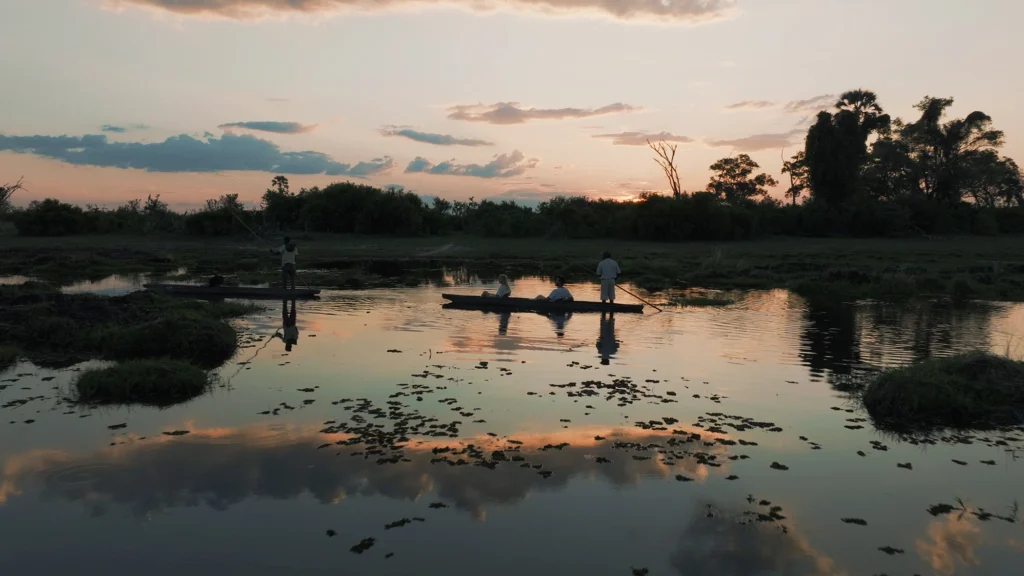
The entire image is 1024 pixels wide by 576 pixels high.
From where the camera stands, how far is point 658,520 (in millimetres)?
7273

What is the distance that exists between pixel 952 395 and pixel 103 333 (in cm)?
1665

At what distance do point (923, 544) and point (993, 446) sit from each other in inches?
153

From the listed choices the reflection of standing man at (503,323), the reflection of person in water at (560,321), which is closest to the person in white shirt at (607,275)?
the reflection of person in water at (560,321)

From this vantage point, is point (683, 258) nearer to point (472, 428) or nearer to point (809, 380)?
point (809, 380)

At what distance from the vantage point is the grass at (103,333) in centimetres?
1497

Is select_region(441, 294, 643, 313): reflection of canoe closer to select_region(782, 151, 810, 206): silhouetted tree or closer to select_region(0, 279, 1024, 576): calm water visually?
select_region(0, 279, 1024, 576): calm water

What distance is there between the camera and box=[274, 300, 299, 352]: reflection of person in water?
56.4 feet

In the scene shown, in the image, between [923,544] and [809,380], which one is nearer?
[923,544]

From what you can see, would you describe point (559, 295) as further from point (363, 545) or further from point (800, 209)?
point (800, 209)

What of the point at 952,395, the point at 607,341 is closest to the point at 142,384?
the point at 607,341

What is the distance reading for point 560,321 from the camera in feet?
68.7

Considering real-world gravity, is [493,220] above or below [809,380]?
above

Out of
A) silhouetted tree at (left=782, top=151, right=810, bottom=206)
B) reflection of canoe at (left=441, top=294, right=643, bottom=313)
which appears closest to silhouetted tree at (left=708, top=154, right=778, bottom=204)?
silhouetted tree at (left=782, top=151, right=810, bottom=206)

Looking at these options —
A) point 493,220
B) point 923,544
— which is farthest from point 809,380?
point 493,220
